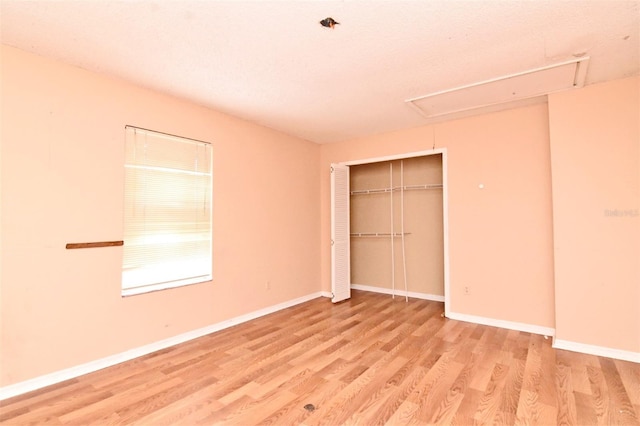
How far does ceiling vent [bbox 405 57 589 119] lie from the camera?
291 centimetres

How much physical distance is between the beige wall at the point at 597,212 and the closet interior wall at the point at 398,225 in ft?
6.13

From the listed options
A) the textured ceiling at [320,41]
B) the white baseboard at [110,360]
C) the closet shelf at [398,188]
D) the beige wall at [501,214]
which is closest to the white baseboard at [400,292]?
the beige wall at [501,214]

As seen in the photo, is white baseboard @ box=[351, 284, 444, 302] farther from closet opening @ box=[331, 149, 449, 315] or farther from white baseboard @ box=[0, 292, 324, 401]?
white baseboard @ box=[0, 292, 324, 401]

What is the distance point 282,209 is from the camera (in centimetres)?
484

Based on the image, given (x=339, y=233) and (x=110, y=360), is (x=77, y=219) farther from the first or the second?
(x=339, y=233)

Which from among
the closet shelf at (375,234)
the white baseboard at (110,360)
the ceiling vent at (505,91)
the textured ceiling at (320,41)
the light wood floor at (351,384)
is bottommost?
the light wood floor at (351,384)

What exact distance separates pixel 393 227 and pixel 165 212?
3.68 metres

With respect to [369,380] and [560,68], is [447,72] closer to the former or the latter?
[560,68]

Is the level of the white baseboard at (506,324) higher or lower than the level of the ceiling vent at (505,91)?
lower

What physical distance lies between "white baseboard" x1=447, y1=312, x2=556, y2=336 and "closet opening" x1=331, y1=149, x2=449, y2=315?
591mm

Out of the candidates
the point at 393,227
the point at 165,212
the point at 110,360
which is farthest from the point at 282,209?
the point at 110,360

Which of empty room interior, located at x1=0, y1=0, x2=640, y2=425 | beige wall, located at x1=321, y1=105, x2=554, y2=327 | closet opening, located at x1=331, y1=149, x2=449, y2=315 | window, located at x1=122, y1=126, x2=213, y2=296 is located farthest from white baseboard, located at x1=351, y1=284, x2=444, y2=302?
window, located at x1=122, y1=126, x2=213, y2=296

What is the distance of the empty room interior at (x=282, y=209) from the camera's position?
2.21 meters

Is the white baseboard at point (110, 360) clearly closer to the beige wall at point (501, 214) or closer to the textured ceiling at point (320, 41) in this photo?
the textured ceiling at point (320, 41)
